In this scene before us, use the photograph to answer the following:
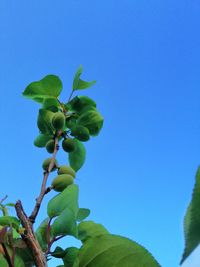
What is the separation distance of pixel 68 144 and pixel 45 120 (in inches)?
5.5

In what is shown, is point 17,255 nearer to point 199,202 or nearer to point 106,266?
point 106,266

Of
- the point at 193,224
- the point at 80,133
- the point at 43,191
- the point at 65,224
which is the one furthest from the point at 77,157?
the point at 193,224

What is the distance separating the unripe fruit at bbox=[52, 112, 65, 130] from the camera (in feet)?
4.91

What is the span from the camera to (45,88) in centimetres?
168

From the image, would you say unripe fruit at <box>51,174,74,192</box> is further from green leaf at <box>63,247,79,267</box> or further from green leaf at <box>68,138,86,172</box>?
green leaf at <box>68,138,86,172</box>

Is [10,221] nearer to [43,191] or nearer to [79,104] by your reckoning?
[43,191]

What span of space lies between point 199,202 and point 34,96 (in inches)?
60.3

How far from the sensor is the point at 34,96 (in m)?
1.69

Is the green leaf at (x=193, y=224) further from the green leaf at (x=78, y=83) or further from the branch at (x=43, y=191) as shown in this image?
the green leaf at (x=78, y=83)

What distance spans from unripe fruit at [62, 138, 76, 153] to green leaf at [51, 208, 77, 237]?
1.71ft

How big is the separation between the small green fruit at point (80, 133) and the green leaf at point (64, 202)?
1.59 ft

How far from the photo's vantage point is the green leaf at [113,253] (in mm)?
728

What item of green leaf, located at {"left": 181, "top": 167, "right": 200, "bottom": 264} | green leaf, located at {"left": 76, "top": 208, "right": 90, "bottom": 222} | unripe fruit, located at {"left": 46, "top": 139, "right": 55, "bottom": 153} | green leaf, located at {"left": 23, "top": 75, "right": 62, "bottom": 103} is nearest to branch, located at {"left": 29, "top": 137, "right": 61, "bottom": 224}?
unripe fruit, located at {"left": 46, "top": 139, "right": 55, "bottom": 153}

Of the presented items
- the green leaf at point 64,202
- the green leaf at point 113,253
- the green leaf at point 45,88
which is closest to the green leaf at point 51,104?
the green leaf at point 45,88
